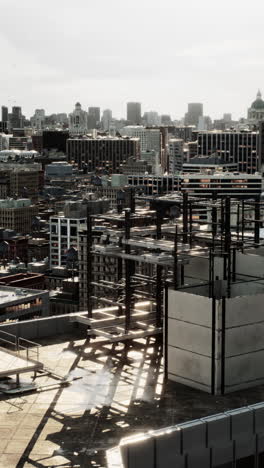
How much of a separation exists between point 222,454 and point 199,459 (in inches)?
24.2

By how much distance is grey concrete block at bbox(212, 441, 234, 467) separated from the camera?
61.0ft

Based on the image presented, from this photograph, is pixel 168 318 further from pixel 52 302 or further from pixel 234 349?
pixel 52 302

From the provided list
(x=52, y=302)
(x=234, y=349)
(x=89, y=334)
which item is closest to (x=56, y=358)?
(x=89, y=334)

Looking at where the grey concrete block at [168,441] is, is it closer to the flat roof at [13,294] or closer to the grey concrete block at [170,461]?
the grey concrete block at [170,461]

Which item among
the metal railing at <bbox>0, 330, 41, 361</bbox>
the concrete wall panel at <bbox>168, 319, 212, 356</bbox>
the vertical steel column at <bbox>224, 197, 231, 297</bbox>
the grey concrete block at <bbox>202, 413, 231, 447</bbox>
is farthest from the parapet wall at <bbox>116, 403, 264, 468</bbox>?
the metal railing at <bbox>0, 330, 41, 361</bbox>

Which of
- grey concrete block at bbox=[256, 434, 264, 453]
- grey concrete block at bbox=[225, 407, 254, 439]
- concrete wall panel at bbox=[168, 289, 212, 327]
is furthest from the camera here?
concrete wall panel at bbox=[168, 289, 212, 327]

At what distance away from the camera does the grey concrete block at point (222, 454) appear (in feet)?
61.0

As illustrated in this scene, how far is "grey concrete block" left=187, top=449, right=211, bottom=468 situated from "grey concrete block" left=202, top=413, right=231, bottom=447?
21cm

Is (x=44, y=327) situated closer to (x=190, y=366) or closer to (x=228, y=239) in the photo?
(x=190, y=366)

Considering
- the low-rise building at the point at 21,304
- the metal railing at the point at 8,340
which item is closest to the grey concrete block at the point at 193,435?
the metal railing at the point at 8,340

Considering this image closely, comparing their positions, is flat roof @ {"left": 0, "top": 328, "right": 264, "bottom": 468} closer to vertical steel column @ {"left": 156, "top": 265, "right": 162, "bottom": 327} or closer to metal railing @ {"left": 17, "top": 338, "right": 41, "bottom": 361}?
metal railing @ {"left": 17, "top": 338, "right": 41, "bottom": 361}

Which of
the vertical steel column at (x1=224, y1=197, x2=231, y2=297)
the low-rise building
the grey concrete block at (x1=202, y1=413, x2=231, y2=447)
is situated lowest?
the low-rise building

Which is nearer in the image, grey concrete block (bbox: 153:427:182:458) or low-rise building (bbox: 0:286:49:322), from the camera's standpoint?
grey concrete block (bbox: 153:427:182:458)

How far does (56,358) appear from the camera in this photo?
27.3 meters
